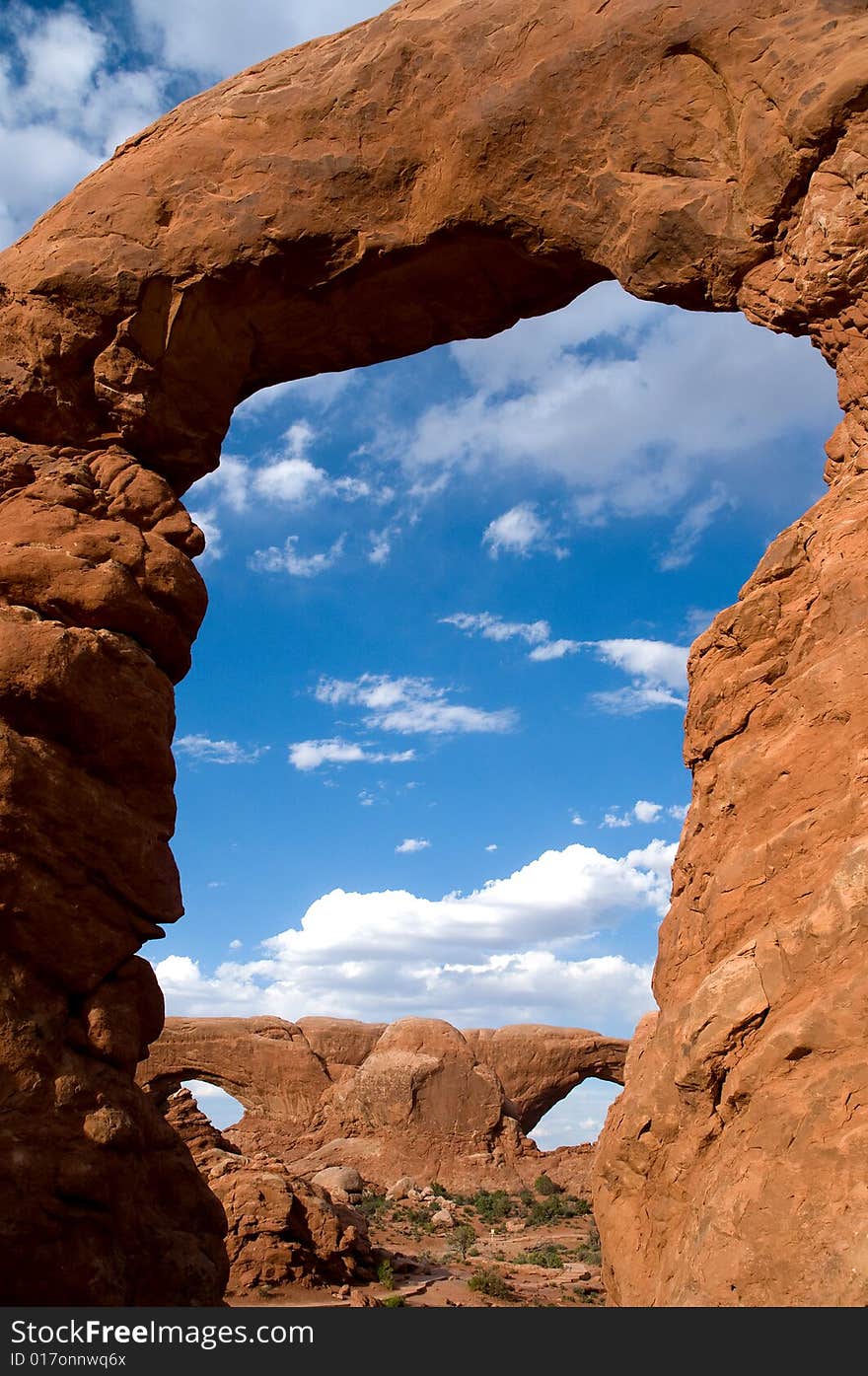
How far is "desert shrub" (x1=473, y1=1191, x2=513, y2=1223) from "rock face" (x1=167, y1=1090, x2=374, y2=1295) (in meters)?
7.68

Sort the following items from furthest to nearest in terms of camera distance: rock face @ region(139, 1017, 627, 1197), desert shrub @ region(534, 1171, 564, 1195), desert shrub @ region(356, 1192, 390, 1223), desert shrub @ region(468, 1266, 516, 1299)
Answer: rock face @ region(139, 1017, 627, 1197) < desert shrub @ region(534, 1171, 564, 1195) < desert shrub @ region(356, 1192, 390, 1223) < desert shrub @ region(468, 1266, 516, 1299)

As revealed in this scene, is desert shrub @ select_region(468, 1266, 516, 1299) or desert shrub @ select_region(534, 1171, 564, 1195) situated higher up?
desert shrub @ select_region(468, 1266, 516, 1299)

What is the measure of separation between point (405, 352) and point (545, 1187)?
2009 cm

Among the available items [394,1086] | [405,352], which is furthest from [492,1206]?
[405,352]

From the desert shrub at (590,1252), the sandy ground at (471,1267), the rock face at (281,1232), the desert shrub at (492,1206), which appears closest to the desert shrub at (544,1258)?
the sandy ground at (471,1267)

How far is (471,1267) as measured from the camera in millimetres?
14445

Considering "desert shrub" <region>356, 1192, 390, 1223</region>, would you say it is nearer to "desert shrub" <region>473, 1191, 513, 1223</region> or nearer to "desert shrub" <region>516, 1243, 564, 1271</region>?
"desert shrub" <region>473, 1191, 513, 1223</region>

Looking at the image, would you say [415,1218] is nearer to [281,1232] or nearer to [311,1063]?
[281,1232]

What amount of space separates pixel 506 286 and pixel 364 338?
1065 millimetres

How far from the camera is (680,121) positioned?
220 inches

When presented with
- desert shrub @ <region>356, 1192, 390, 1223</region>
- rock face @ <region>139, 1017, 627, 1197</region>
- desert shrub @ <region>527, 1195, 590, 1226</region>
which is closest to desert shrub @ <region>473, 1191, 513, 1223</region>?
desert shrub @ <region>527, 1195, 590, 1226</region>

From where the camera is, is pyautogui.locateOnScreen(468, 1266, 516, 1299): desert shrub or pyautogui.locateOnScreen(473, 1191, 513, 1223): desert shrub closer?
pyautogui.locateOnScreen(468, 1266, 516, 1299): desert shrub

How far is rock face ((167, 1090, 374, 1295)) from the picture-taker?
11.1m

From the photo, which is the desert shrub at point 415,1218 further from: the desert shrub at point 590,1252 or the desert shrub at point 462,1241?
the desert shrub at point 590,1252
